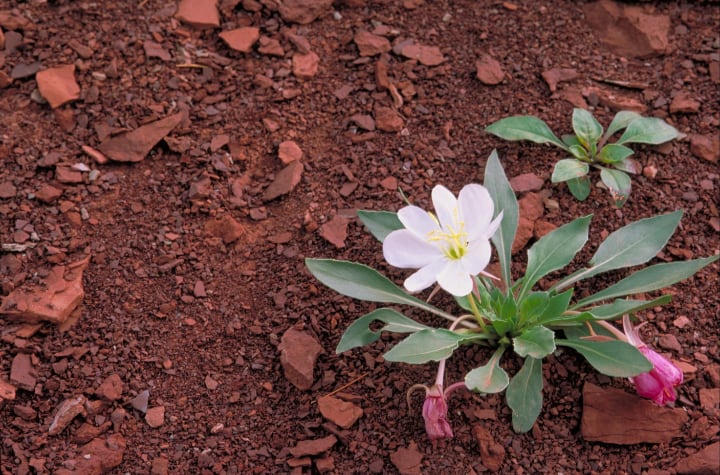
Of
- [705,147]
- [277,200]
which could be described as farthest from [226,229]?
[705,147]

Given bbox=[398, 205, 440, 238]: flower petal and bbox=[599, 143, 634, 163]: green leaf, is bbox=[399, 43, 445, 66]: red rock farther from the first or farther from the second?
bbox=[398, 205, 440, 238]: flower petal

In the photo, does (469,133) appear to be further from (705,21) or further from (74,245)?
(74,245)

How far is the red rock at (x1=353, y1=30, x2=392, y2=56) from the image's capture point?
3170mm

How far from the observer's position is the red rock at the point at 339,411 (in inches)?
92.7

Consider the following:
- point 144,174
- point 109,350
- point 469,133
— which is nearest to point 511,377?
point 469,133

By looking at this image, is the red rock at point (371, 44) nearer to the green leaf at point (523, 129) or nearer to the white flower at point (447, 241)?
the green leaf at point (523, 129)

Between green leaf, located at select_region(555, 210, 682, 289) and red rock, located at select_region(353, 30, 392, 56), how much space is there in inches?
48.2

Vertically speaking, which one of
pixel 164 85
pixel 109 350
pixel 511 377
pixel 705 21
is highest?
pixel 705 21

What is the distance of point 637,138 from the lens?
2.84 meters

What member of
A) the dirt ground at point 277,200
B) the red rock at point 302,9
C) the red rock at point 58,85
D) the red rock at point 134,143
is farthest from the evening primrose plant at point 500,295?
the red rock at point 58,85

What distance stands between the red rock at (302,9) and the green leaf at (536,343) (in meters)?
1.72

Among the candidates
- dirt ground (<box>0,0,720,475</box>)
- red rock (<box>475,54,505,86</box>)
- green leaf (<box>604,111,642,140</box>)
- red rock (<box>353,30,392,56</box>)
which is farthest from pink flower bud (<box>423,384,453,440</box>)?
red rock (<box>353,30,392,56</box>)

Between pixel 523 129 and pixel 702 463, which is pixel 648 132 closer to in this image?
pixel 523 129

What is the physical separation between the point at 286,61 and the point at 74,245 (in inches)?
43.2
